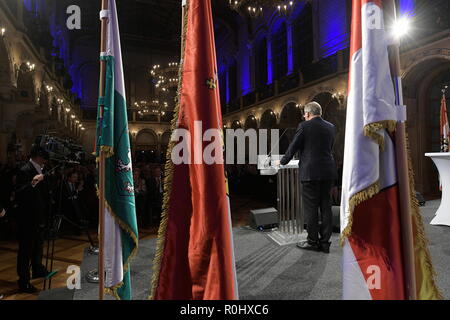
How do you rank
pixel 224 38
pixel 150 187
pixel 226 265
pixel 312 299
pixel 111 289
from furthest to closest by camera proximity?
1. pixel 224 38
2. pixel 150 187
3. pixel 312 299
4. pixel 111 289
5. pixel 226 265

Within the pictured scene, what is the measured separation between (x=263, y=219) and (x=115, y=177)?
2802mm

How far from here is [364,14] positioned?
141 cm

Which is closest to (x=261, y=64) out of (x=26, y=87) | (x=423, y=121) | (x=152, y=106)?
(x=152, y=106)

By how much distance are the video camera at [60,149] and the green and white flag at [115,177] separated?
75 centimetres

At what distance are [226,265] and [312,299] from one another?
92cm

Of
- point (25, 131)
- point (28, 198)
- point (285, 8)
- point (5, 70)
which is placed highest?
point (285, 8)

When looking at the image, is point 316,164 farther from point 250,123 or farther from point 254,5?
point 250,123

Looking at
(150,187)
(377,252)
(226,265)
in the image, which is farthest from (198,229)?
(150,187)

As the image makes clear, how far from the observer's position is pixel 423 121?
8.73m

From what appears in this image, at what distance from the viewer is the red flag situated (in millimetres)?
1515

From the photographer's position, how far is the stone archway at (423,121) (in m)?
8.55

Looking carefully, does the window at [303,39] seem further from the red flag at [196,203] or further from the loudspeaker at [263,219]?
the red flag at [196,203]

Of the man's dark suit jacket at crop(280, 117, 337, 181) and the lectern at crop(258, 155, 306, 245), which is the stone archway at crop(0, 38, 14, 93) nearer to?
the lectern at crop(258, 155, 306, 245)
